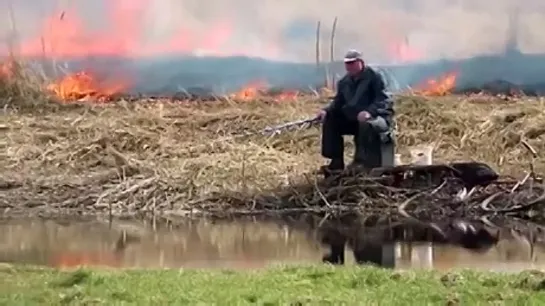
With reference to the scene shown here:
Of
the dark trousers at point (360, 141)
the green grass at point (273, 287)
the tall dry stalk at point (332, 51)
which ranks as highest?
the tall dry stalk at point (332, 51)

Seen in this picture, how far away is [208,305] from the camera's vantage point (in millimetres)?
5039

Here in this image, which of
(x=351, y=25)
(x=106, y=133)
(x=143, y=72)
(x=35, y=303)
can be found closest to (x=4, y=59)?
(x=143, y=72)

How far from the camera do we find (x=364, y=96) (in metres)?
9.55

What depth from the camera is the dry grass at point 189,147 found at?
1000cm

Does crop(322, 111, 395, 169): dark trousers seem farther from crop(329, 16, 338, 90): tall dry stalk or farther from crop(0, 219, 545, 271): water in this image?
crop(329, 16, 338, 90): tall dry stalk

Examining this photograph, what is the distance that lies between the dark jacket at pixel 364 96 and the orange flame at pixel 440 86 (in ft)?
17.6

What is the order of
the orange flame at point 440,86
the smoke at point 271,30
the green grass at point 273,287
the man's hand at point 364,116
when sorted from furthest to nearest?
1. the smoke at point 271,30
2. the orange flame at point 440,86
3. the man's hand at point 364,116
4. the green grass at point 273,287

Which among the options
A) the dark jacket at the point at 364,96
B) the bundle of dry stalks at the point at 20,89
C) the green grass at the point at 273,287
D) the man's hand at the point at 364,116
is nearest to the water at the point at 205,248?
the green grass at the point at 273,287

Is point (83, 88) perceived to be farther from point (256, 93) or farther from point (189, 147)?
point (189, 147)

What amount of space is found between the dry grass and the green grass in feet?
12.4

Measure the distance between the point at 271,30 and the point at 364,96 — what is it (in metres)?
6.38

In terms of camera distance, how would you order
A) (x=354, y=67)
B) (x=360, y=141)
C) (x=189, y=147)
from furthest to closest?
(x=189, y=147)
(x=360, y=141)
(x=354, y=67)

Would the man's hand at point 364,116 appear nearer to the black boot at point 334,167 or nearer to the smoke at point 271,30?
the black boot at point 334,167

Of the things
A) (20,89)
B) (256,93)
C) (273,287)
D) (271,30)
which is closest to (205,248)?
(273,287)
